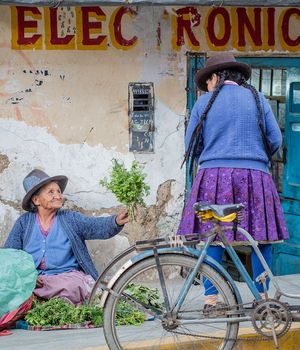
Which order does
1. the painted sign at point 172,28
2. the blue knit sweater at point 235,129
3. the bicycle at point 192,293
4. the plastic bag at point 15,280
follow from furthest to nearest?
the painted sign at point 172,28
the plastic bag at point 15,280
the blue knit sweater at point 235,129
the bicycle at point 192,293

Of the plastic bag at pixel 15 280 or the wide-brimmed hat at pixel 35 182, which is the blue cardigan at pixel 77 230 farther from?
the plastic bag at pixel 15 280

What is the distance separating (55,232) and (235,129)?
160 centimetres

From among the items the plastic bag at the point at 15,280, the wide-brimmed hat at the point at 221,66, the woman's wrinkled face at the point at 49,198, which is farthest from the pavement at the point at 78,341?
the wide-brimmed hat at the point at 221,66

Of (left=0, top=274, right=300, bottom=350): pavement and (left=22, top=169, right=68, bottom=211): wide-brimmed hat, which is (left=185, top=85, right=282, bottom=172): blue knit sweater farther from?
(left=22, top=169, right=68, bottom=211): wide-brimmed hat

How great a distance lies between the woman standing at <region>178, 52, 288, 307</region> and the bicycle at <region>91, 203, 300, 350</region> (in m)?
0.36

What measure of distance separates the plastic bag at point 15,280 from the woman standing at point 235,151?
105 centimetres

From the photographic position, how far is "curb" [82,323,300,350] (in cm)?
591

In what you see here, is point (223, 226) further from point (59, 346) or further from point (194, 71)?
point (194, 71)

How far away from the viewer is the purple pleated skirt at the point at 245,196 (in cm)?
608

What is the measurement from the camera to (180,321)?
561cm

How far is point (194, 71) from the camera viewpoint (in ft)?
25.5

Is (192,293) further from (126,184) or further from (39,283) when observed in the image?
(39,283)

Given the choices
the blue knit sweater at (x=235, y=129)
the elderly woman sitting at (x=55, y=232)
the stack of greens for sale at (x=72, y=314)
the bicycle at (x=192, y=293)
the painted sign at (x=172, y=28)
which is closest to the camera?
the bicycle at (x=192, y=293)

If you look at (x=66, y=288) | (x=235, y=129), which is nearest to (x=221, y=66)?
(x=235, y=129)
